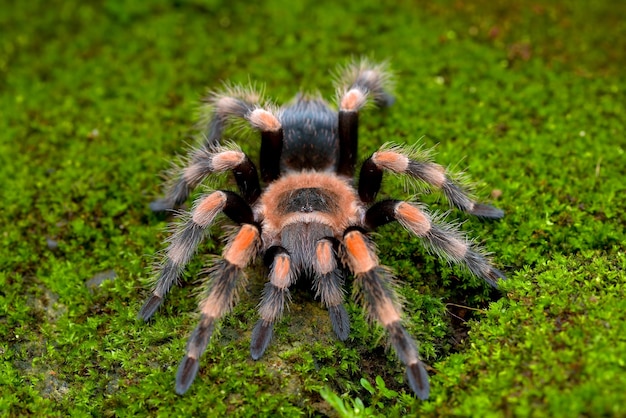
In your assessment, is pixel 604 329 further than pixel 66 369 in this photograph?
No

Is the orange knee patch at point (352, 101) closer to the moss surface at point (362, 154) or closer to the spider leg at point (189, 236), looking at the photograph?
the moss surface at point (362, 154)

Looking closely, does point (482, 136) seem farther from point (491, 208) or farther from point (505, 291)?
point (505, 291)

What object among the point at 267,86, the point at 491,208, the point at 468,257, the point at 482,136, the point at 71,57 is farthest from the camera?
the point at 71,57

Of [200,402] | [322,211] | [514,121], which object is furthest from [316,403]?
[514,121]

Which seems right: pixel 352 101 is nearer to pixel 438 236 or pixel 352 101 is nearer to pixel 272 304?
pixel 438 236

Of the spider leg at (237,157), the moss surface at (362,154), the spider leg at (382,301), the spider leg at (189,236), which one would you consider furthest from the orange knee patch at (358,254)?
the spider leg at (237,157)

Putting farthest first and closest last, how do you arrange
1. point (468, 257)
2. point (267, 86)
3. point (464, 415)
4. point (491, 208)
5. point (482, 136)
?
point (267, 86)
point (482, 136)
point (491, 208)
point (468, 257)
point (464, 415)
